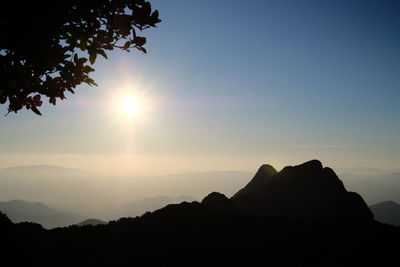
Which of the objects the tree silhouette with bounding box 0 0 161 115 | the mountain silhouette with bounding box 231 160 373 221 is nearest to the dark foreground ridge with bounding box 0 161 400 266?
the tree silhouette with bounding box 0 0 161 115

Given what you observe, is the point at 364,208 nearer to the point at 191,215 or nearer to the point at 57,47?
the point at 191,215

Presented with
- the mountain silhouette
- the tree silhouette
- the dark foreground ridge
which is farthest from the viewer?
the mountain silhouette

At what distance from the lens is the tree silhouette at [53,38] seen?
5488 millimetres

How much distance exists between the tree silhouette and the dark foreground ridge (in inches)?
440

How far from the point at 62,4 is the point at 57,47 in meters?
0.87

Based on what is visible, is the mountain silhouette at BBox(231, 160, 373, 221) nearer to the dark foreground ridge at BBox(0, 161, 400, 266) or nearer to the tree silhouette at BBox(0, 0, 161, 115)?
the dark foreground ridge at BBox(0, 161, 400, 266)

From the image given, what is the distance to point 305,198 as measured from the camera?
6134cm

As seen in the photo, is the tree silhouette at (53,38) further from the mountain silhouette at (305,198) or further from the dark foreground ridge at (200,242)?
the mountain silhouette at (305,198)

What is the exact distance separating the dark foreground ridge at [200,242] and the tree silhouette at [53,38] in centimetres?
1119

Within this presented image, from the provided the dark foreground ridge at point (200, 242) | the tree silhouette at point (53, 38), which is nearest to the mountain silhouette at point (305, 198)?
the dark foreground ridge at point (200, 242)

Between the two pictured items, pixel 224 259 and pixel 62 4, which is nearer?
pixel 62 4

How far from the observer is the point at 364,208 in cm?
6197

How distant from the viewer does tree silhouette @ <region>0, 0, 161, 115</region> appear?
5.49 meters

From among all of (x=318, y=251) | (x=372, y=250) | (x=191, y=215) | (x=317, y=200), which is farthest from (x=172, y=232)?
(x=317, y=200)
